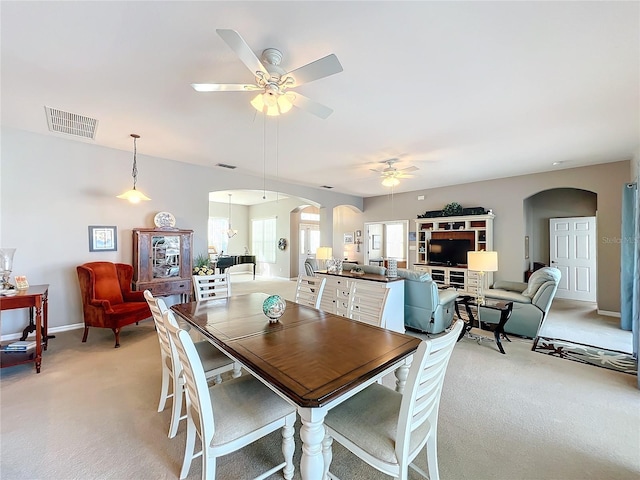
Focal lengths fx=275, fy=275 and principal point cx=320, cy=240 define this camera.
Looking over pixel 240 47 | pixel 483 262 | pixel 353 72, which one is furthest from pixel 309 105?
pixel 483 262

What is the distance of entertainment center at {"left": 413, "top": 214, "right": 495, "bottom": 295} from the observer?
6.59m

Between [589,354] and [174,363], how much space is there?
4.62m

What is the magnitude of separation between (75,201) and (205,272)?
2157 millimetres

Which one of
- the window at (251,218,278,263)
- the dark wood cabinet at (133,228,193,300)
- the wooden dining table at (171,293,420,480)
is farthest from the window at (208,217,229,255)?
the wooden dining table at (171,293,420,480)

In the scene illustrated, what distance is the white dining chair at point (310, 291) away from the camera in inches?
111

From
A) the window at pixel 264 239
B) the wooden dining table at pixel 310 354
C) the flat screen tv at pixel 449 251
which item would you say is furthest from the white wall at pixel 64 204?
the flat screen tv at pixel 449 251

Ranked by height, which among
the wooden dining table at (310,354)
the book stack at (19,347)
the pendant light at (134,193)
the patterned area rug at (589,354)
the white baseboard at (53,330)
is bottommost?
the patterned area rug at (589,354)

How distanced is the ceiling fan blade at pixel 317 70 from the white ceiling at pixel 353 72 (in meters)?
0.29

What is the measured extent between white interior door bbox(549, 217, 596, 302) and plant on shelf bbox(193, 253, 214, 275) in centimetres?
803

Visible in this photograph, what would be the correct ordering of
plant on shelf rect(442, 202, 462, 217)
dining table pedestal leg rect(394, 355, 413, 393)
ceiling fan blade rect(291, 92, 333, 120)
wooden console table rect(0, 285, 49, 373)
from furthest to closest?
plant on shelf rect(442, 202, 462, 217), wooden console table rect(0, 285, 49, 373), ceiling fan blade rect(291, 92, 333, 120), dining table pedestal leg rect(394, 355, 413, 393)

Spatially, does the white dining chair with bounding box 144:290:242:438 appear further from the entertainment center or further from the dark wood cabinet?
the entertainment center

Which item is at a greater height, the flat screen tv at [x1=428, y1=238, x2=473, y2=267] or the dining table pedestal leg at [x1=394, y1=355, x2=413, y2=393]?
the flat screen tv at [x1=428, y1=238, x2=473, y2=267]

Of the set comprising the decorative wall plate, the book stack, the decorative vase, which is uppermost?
the decorative wall plate

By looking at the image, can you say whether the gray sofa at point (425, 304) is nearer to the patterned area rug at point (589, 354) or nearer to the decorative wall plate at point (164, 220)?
the patterned area rug at point (589, 354)
